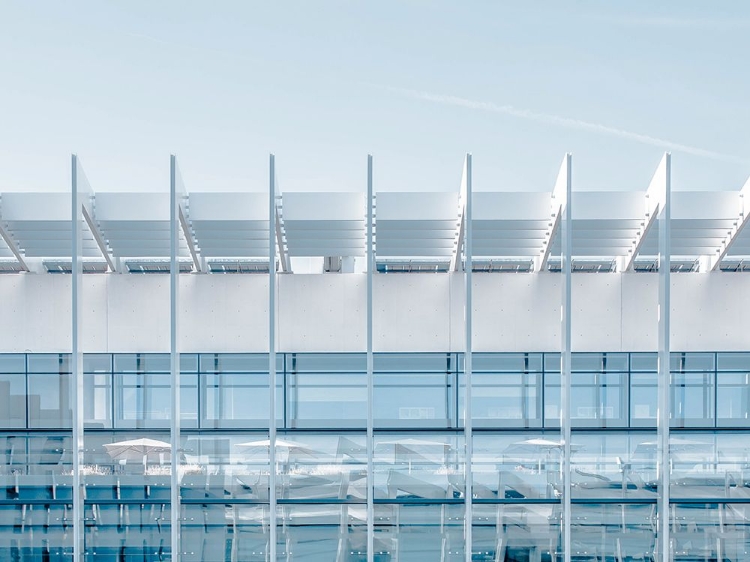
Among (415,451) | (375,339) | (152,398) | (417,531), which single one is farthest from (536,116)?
(152,398)

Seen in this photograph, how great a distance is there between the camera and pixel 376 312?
1812 centimetres

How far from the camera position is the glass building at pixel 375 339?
14266mm

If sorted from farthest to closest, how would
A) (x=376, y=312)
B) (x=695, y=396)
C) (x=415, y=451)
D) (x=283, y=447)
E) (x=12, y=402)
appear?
(x=695, y=396)
(x=12, y=402)
(x=283, y=447)
(x=376, y=312)
(x=415, y=451)

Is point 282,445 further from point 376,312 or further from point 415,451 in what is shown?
point 415,451

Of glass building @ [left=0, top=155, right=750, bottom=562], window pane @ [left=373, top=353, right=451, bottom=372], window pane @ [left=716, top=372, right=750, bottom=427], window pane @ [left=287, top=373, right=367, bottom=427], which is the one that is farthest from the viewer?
window pane @ [left=287, top=373, right=367, bottom=427]

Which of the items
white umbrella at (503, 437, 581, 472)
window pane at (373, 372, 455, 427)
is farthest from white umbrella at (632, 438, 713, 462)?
window pane at (373, 372, 455, 427)

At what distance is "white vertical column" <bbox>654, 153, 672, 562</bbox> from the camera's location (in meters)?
13.5

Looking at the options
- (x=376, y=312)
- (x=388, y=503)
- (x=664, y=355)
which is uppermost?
(x=376, y=312)

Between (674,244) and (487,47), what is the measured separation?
10376 mm

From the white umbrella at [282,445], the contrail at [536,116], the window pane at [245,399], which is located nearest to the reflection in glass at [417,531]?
the white umbrella at [282,445]

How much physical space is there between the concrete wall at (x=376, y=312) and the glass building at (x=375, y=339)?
5 centimetres

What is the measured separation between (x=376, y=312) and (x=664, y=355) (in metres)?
6.93

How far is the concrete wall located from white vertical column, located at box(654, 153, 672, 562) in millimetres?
4266

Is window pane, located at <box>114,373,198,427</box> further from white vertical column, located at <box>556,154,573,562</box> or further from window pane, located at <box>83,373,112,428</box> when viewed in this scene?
white vertical column, located at <box>556,154,573,562</box>
